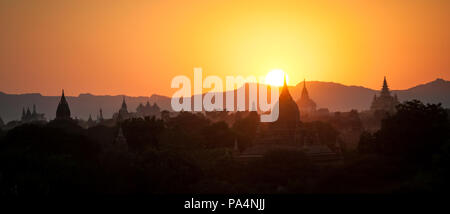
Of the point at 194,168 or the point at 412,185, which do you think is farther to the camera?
the point at 194,168

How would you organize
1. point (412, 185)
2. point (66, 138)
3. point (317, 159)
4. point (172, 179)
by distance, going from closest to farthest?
point (412, 185) < point (172, 179) < point (317, 159) < point (66, 138)

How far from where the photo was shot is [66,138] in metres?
81.7

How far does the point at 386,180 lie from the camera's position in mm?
56250

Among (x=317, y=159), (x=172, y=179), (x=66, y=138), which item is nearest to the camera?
(x=172, y=179)

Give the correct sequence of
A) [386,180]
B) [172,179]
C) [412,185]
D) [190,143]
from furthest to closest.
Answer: [190,143] → [172,179] → [386,180] → [412,185]
